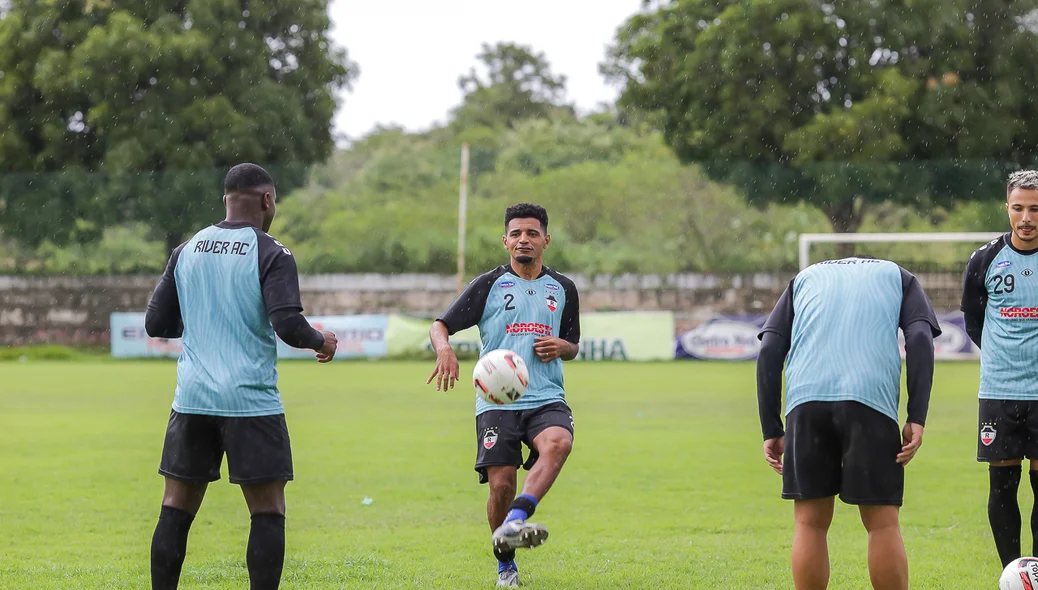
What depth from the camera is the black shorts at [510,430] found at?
23.2 feet

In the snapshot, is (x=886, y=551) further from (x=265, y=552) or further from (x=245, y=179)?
(x=245, y=179)

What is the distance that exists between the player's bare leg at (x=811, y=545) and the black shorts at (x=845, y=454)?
8cm

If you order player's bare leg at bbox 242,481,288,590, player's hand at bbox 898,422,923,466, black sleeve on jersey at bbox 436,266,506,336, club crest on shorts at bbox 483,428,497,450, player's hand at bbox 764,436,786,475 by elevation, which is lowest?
player's bare leg at bbox 242,481,288,590

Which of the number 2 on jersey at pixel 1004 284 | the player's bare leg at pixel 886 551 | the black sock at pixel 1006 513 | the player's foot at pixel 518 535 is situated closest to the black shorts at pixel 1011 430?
the black sock at pixel 1006 513

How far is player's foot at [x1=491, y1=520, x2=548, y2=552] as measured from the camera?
6.15 meters

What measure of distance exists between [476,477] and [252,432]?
627 cm

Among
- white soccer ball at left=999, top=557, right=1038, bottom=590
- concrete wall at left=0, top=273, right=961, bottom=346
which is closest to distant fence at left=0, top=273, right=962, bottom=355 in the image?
concrete wall at left=0, top=273, right=961, bottom=346

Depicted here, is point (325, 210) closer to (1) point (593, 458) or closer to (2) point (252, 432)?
(1) point (593, 458)

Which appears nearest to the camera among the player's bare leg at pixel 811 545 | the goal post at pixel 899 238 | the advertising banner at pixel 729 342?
the player's bare leg at pixel 811 545

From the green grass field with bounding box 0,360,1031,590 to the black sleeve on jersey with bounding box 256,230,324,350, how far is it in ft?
6.90

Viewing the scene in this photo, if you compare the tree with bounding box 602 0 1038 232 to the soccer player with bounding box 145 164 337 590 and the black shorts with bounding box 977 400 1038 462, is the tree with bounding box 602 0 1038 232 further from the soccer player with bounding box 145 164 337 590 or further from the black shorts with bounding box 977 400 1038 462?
the soccer player with bounding box 145 164 337 590

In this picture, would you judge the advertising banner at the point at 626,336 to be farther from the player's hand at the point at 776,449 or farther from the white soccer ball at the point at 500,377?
the player's hand at the point at 776,449

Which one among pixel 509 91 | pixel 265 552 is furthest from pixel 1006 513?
pixel 509 91

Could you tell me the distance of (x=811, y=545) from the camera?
5.29 metres
